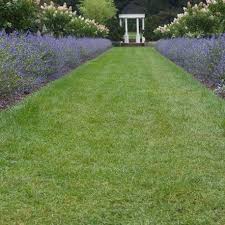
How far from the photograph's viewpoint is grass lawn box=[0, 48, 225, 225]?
3.99m

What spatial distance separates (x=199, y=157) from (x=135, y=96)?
457cm

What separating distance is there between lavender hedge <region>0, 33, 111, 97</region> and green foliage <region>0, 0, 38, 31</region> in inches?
31.5

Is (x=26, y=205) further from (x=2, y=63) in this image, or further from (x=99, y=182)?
(x=2, y=63)

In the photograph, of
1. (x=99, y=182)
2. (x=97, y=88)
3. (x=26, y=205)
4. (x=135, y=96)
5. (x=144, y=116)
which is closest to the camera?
(x=26, y=205)

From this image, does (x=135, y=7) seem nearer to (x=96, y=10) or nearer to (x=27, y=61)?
(x=96, y=10)

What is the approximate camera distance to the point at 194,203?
4.14 metres

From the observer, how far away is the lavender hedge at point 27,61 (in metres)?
8.39

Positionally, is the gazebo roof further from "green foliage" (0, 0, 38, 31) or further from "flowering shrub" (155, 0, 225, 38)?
"green foliage" (0, 0, 38, 31)

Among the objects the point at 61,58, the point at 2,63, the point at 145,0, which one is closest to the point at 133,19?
the point at 145,0

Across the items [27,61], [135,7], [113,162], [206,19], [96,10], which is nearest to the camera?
[113,162]

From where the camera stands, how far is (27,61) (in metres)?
10.0

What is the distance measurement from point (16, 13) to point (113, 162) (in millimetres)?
8266

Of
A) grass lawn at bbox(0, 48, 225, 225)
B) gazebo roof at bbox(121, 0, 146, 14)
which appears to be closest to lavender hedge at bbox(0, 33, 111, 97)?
grass lawn at bbox(0, 48, 225, 225)

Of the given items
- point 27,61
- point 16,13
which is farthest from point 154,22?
point 27,61
